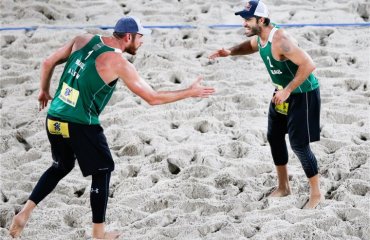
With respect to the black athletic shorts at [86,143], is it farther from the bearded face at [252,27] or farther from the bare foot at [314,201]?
the bare foot at [314,201]

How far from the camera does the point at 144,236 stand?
14.9 feet

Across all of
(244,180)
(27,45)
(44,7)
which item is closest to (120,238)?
(244,180)

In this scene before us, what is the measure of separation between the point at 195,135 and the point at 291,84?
161 cm

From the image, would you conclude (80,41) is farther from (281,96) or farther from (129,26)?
(281,96)

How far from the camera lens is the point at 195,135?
6047mm

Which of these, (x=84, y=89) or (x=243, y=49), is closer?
(x=84, y=89)

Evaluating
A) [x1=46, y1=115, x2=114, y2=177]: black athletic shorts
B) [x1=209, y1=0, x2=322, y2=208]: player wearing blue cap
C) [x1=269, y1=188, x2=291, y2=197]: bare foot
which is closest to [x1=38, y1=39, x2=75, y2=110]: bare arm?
[x1=46, y1=115, x2=114, y2=177]: black athletic shorts

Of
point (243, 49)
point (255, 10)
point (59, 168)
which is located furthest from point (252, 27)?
point (59, 168)

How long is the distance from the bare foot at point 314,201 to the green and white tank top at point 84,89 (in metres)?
1.51

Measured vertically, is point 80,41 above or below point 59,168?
above

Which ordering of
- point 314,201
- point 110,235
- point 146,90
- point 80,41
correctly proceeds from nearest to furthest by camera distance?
1. point 146,90
2. point 80,41
3. point 110,235
4. point 314,201

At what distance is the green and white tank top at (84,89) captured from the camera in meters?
4.29

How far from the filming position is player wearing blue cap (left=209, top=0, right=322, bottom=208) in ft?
15.0

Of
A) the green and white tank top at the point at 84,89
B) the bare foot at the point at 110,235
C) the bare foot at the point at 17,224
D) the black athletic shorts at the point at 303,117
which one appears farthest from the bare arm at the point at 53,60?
the black athletic shorts at the point at 303,117
